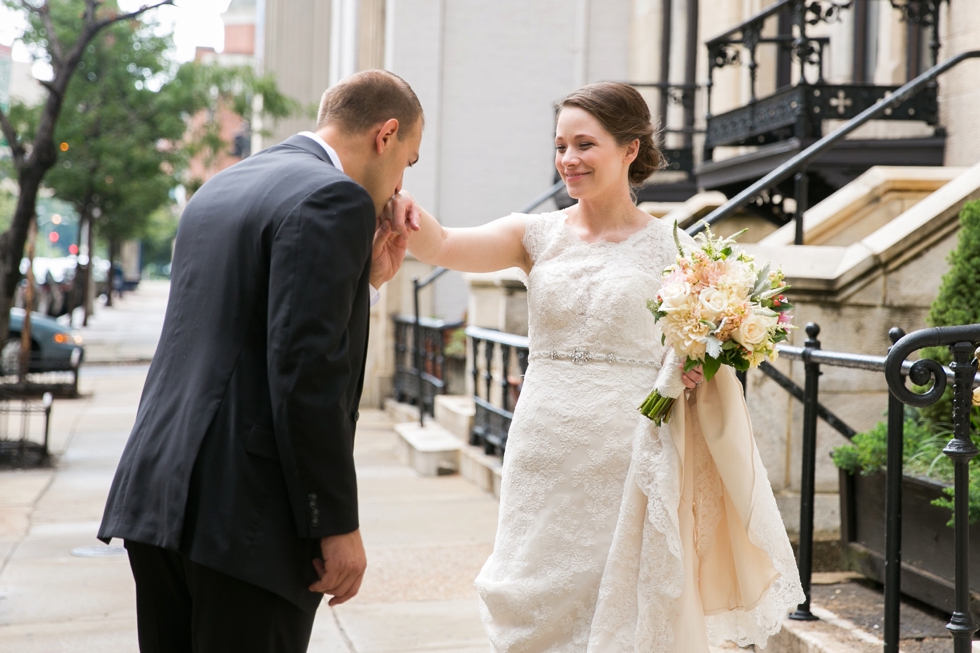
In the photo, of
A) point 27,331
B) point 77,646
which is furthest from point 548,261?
point 27,331

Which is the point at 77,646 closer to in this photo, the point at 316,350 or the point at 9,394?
the point at 316,350

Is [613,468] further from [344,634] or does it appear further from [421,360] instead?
[421,360]

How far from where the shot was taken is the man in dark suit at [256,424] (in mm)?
2240

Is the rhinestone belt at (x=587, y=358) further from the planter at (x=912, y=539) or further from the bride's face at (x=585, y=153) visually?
the planter at (x=912, y=539)

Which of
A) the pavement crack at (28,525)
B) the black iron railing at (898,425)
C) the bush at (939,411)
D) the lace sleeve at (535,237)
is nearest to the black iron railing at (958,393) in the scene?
the black iron railing at (898,425)

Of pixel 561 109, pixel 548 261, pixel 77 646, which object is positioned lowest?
pixel 77 646

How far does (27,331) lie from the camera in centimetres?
1402

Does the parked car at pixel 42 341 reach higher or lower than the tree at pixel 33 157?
lower

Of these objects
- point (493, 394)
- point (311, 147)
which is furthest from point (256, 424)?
point (493, 394)

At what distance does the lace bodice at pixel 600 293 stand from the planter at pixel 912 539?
1.71 meters

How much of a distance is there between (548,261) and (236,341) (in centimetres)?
148

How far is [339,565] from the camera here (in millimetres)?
2318

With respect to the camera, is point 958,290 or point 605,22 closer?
point 958,290

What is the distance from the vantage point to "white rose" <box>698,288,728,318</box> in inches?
116
